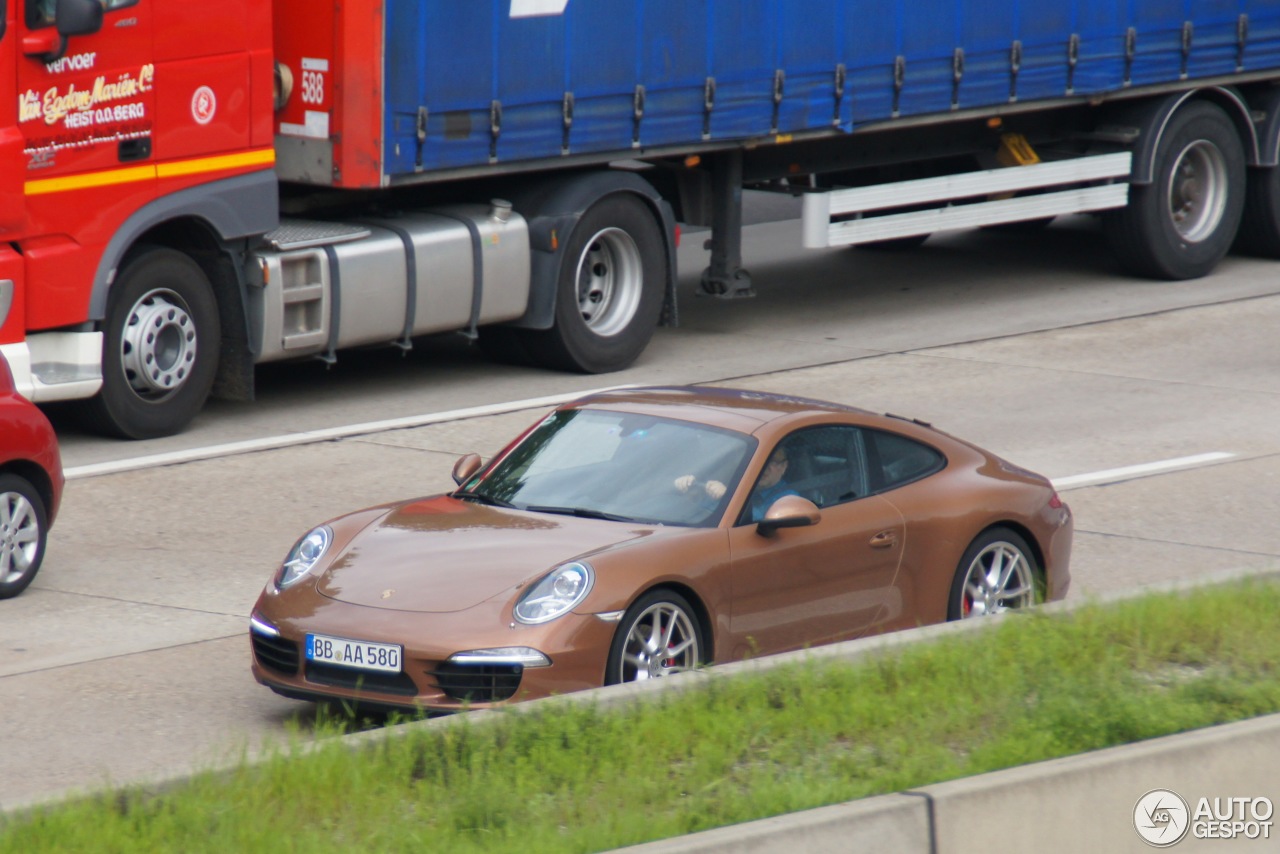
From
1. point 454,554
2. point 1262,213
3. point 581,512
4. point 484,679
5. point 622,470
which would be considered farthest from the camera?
point 1262,213

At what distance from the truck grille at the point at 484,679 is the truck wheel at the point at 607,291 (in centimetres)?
768

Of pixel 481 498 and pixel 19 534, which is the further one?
pixel 19 534

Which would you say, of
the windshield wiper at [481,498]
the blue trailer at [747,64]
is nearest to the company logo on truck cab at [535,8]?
the blue trailer at [747,64]

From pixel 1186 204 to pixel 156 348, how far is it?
1026 cm

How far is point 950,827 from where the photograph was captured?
546 centimetres

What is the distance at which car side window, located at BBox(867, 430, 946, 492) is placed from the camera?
8664 millimetres

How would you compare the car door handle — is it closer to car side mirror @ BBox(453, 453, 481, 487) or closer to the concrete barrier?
car side mirror @ BBox(453, 453, 481, 487)

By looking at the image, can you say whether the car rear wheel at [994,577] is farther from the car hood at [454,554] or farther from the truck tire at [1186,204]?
the truck tire at [1186,204]

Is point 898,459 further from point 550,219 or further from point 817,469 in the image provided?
point 550,219

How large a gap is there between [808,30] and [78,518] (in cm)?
721

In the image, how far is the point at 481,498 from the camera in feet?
28.0

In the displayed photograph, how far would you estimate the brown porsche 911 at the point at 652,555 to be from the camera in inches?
290

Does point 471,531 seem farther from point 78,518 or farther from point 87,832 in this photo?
point 78,518

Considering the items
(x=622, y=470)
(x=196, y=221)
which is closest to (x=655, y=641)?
(x=622, y=470)
